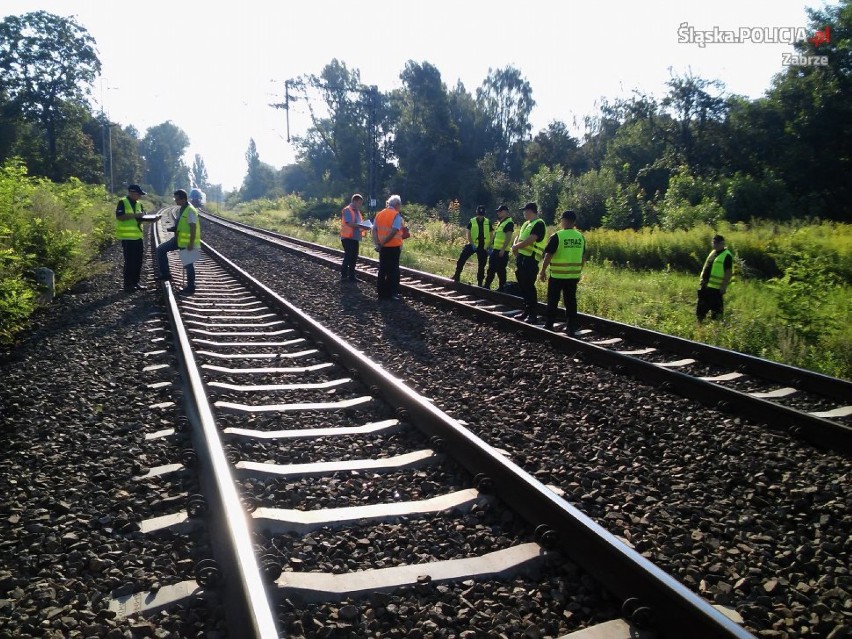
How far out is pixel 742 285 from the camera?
1612 centimetres

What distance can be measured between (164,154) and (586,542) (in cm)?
16292

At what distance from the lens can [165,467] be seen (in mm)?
4086

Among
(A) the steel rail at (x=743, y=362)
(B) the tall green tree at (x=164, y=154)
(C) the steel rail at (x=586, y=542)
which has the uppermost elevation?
(B) the tall green tree at (x=164, y=154)

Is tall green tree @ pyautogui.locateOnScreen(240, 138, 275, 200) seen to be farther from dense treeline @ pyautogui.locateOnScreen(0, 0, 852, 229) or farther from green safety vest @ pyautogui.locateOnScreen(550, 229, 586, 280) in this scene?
green safety vest @ pyautogui.locateOnScreen(550, 229, 586, 280)

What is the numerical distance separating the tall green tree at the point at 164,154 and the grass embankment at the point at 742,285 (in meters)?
136

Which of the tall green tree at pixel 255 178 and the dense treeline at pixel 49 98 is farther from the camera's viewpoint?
the tall green tree at pixel 255 178

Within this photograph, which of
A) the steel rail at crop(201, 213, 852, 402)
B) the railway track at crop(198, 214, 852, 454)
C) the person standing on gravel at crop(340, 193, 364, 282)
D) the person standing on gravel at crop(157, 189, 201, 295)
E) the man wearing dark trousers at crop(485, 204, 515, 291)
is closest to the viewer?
the railway track at crop(198, 214, 852, 454)

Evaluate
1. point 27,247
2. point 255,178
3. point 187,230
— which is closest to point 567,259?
point 187,230

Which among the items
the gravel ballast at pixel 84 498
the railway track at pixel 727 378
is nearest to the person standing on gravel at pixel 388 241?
the railway track at pixel 727 378

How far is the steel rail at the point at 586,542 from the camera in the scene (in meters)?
2.49

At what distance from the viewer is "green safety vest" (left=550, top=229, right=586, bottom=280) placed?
8922 mm

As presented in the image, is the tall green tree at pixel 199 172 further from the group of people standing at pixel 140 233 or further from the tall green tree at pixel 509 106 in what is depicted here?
the group of people standing at pixel 140 233

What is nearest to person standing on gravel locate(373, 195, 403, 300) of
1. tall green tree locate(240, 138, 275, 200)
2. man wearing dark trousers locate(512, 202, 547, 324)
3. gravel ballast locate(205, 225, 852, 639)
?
man wearing dark trousers locate(512, 202, 547, 324)

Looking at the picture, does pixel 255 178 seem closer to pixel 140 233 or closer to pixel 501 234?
pixel 140 233
